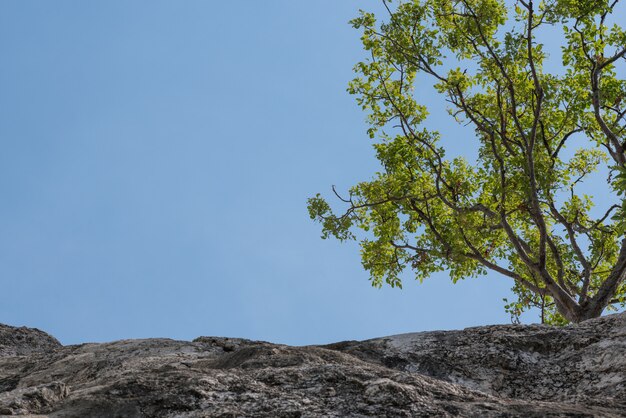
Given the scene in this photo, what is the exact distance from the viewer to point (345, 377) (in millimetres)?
5484

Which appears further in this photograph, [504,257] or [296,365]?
[504,257]

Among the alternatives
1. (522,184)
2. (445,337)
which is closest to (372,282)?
(522,184)

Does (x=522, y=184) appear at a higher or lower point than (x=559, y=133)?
lower

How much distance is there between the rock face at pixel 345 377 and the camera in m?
5.02

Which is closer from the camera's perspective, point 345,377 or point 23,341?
point 345,377

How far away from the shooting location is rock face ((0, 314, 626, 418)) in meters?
5.02

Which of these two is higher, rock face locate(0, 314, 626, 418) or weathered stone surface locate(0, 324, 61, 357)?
weathered stone surface locate(0, 324, 61, 357)

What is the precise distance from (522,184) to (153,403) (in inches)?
597

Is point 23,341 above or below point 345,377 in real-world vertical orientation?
above

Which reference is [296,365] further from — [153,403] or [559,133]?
[559,133]

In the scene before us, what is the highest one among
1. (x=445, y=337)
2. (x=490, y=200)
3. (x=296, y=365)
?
(x=490, y=200)

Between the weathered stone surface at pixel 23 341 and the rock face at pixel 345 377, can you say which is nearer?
the rock face at pixel 345 377

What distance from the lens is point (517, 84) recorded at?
21.0m

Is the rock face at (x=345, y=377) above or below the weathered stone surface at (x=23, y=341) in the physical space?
below
